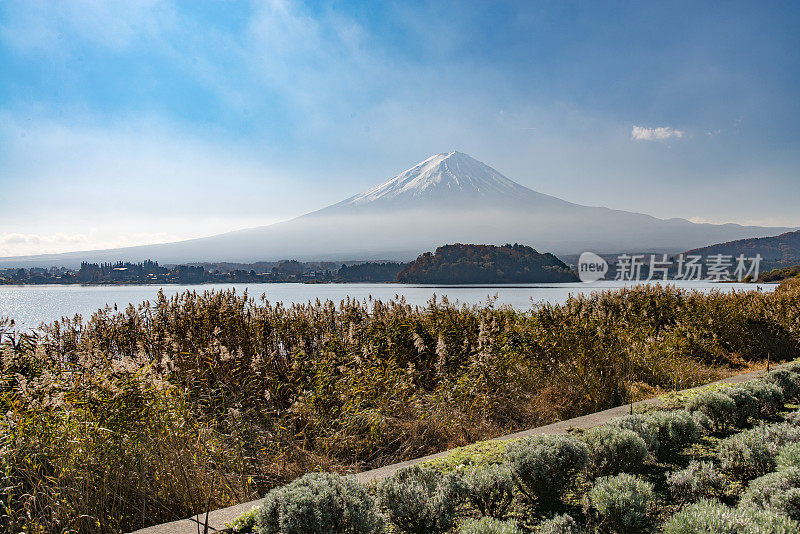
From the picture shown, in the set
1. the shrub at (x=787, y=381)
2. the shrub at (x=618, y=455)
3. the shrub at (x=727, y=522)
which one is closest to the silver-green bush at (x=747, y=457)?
the shrub at (x=618, y=455)

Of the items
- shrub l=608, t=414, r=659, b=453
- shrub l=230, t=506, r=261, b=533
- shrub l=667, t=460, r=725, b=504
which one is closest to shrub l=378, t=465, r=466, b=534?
shrub l=230, t=506, r=261, b=533

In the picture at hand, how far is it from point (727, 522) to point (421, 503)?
1.24 metres

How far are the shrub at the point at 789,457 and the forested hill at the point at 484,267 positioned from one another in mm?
12227

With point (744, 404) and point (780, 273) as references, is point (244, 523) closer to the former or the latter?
point (744, 404)

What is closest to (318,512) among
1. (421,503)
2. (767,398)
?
(421,503)

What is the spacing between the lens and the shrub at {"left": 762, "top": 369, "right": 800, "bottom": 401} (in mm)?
4043

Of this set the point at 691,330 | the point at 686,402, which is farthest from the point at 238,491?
the point at 691,330

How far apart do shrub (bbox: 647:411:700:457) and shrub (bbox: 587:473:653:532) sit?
103cm

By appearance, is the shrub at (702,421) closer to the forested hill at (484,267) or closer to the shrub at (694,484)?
the shrub at (694,484)

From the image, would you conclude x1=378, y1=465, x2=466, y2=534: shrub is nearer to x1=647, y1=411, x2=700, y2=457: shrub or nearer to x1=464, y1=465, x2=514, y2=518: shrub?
x1=464, y1=465, x2=514, y2=518: shrub

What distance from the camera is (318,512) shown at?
1806 millimetres

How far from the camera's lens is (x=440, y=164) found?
61.5 metres

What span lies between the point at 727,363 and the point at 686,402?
16.7ft

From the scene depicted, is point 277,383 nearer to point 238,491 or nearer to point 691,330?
point 238,491
